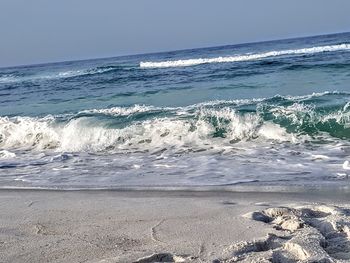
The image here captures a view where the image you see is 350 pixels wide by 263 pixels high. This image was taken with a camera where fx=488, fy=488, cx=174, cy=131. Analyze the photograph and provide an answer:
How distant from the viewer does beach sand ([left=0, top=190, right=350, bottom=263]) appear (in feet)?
9.71

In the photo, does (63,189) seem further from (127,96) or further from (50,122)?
(127,96)

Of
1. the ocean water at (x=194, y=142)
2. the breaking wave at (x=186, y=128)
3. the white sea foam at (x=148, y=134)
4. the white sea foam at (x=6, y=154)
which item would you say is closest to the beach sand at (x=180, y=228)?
the ocean water at (x=194, y=142)

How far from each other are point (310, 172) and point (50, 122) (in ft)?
22.5

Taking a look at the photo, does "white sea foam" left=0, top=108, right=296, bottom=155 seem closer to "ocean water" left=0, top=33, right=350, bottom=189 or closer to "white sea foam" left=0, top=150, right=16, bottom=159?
"ocean water" left=0, top=33, right=350, bottom=189

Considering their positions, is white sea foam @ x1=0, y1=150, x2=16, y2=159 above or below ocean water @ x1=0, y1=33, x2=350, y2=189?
below

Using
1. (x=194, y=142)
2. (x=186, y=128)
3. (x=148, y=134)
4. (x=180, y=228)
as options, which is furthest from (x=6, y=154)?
(x=180, y=228)

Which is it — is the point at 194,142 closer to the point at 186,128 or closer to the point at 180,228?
the point at 186,128

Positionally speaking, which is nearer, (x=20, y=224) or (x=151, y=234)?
(x=151, y=234)

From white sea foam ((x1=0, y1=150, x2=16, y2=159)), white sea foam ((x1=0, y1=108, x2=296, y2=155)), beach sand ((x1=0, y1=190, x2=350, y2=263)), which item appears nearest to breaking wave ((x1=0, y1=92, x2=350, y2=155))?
white sea foam ((x1=0, y1=108, x2=296, y2=155))

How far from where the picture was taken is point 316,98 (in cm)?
1002

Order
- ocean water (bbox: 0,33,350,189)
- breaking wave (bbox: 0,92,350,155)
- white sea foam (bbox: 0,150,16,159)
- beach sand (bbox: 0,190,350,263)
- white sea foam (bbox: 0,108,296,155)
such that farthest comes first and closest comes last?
white sea foam (bbox: 0,150,16,159) → white sea foam (bbox: 0,108,296,155) → breaking wave (bbox: 0,92,350,155) → ocean water (bbox: 0,33,350,189) → beach sand (bbox: 0,190,350,263)

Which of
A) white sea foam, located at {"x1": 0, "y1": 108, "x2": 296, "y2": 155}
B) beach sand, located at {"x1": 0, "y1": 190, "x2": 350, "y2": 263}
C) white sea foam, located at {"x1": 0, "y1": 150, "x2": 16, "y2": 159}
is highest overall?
beach sand, located at {"x1": 0, "y1": 190, "x2": 350, "y2": 263}

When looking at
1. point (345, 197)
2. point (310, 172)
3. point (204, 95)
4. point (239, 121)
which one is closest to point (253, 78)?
point (204, 95)

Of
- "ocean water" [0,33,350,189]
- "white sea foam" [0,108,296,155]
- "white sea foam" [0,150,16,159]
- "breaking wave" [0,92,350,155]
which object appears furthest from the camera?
"white sea foam" [0,150,16,159]
